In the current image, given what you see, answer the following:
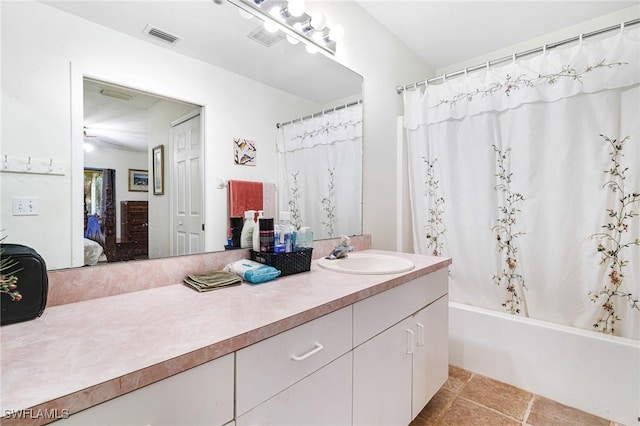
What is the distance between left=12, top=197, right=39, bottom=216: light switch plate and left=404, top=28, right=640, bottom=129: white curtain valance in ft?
6.86

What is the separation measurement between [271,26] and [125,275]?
1222 mm

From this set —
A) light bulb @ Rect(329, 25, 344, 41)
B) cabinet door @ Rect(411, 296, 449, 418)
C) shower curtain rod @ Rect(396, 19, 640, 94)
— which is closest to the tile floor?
cabinet door @ Rect(411, 296, 449, 418)

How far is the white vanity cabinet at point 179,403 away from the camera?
492mm

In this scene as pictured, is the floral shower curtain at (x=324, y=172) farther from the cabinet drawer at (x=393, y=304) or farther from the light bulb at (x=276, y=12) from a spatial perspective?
the cabinet drawer at (x=393, y=304)

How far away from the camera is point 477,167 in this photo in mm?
1946

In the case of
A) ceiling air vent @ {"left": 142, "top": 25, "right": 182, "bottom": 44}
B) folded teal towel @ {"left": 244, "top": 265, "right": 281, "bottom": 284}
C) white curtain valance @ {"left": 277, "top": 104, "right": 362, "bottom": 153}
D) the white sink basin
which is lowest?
the white sink basin

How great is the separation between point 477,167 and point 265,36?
4.98ft

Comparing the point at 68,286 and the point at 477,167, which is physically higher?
the point at 477,167

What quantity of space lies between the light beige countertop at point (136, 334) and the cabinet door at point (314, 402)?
0.58 feet

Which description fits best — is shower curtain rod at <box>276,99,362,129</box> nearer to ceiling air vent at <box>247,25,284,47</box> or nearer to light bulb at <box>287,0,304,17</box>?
ceiling air vent at <box>247,25,284,47</box>

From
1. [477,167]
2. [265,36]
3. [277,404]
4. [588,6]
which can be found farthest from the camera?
[477,167]

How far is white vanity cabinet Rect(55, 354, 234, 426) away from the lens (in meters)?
0.49

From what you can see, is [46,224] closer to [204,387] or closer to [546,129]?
[204,387]

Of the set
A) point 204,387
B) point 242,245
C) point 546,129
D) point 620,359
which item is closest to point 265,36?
point 242,245
